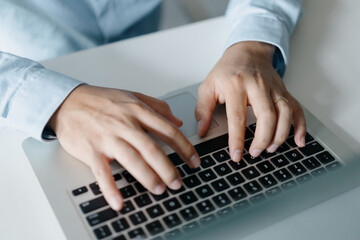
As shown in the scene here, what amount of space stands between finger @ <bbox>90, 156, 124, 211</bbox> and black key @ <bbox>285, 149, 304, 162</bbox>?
0.19 m

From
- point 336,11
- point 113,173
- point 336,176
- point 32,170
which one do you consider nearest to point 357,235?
point 336,176

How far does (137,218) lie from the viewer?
1.26 feet

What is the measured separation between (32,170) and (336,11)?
1.76ft

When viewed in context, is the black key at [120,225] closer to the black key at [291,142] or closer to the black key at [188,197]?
the black key at [188,197]

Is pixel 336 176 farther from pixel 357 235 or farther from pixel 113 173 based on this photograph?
pixel 113 173

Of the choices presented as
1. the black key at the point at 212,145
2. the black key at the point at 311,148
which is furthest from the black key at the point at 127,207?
the black key at the point at 311,148

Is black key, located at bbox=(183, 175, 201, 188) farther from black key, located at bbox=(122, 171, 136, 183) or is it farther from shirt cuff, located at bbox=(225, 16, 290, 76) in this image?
shirt cuff, located at bbox=(225, 16, 290, 76)

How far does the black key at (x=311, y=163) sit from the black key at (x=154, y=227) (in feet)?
0.58

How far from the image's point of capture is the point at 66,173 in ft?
1.44

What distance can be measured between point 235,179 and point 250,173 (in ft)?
0.06

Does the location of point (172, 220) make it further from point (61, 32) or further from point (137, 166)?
point (61, 32)

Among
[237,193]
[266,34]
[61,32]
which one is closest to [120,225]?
[237,193]

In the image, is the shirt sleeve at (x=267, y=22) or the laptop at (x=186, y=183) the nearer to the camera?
the laptop at (x=186, y=183)

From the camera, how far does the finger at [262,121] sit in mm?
451
